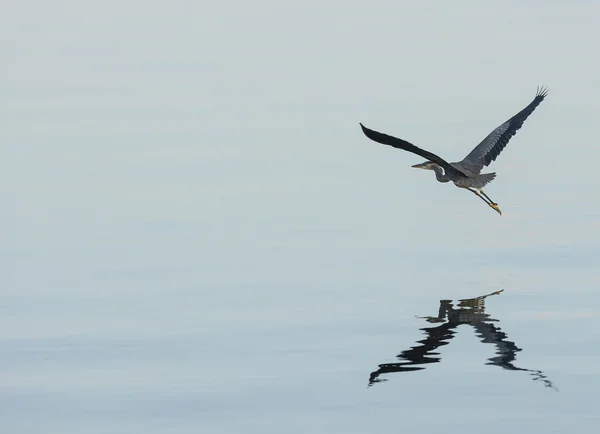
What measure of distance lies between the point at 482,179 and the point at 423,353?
514cm

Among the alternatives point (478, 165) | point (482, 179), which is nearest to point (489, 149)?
point (478, 165)

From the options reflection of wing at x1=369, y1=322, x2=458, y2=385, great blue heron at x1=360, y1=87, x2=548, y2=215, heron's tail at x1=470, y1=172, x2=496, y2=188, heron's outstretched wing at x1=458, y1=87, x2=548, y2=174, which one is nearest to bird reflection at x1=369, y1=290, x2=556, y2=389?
reflection of wing at x1=369, y1=322, x2=458, y2=385

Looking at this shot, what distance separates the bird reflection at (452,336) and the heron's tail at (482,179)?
2998mm

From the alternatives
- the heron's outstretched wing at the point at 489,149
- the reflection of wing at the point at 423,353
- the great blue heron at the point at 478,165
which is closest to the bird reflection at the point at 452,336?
the reflection of wing at the point at 423,353

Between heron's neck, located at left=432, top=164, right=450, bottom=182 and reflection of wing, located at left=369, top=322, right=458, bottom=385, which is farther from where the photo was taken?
heron's neck, located at left=432, top=164, right=450, bottom=182

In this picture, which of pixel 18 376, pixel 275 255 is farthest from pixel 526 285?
pixel 18 376

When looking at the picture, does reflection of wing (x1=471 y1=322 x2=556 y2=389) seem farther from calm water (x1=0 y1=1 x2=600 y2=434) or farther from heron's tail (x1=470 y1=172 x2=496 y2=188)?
heron's tail (x1=470 y1=172 x2=496 y2=188)

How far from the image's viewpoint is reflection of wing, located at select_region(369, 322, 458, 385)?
12844 mm

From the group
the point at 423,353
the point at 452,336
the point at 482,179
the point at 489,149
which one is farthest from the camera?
the point at 489,149

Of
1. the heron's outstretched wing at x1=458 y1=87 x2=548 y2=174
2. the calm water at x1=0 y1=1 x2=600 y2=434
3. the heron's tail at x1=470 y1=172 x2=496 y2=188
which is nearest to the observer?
the calm water at x1=0 y1=1 x2=600 y2=434

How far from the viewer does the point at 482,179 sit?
1809 cm

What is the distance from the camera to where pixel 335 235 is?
58.7ft

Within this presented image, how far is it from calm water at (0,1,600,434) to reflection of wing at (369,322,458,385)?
27mm

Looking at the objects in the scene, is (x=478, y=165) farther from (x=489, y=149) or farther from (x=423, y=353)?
(x=423, y=353)
